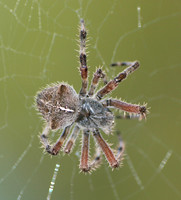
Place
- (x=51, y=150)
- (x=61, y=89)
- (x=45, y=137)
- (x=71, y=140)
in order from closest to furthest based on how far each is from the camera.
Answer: (x=61, y=89) < (x=51, y=150) < (x=45, y=137) < (x=71, y=140)

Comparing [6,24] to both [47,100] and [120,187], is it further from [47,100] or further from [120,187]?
[120,187]

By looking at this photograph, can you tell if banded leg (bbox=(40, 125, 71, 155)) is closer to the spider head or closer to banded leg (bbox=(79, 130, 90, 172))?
banded leg (bbox=(79, 130, 90, 172))

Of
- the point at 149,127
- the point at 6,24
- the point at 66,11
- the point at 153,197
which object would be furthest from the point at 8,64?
the point at 153,197

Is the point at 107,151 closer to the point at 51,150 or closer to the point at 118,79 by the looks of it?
the point at 51,150

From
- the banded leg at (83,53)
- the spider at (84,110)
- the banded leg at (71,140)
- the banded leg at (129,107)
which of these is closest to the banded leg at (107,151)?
the spider at (84,110)

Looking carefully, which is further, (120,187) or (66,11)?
(120,187)

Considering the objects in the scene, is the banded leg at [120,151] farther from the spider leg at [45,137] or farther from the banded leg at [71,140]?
the spider leg at [45,137]

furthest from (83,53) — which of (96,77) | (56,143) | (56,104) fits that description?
(56,143)

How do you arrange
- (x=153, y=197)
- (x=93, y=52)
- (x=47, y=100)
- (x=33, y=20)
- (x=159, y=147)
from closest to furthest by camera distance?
(x=47, y=100) < (x=33, y=20) < (x=93, y=52) < (x=153, y=197) < (x=159, y=147)
